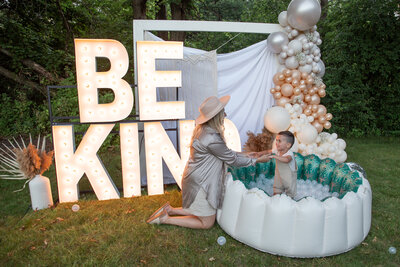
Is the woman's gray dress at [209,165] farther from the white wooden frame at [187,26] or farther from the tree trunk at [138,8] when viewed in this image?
the tree trunk at [138,8]

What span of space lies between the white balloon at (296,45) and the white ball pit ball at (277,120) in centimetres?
131

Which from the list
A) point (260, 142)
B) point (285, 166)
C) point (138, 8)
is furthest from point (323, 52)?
point (285, 166)

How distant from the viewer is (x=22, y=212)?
12.2 feet

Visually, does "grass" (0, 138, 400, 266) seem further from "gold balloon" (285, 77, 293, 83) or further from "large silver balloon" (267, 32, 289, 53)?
"large silver balloon" (267, 32, 289, 53)

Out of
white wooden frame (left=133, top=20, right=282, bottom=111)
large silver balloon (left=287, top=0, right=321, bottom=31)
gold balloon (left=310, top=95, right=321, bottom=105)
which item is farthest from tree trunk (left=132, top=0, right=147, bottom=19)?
gold balloon (left=310, top=95, right=321, bottom=105)

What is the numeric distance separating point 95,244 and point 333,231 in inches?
99.5

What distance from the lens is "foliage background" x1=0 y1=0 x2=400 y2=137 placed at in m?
8.01

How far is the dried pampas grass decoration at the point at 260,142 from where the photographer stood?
16.9 feet

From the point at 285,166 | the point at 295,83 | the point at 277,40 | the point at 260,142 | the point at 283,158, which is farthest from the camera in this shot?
the point at 295,83

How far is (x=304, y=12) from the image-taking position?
498 cm

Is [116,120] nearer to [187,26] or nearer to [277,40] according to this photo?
[187,26]

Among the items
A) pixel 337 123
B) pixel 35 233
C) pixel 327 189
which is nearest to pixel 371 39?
pixel 337 123

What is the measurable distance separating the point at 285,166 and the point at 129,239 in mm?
2013

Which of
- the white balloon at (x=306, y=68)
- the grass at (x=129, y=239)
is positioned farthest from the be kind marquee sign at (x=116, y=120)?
the white balloon at (x=306, y=68)
